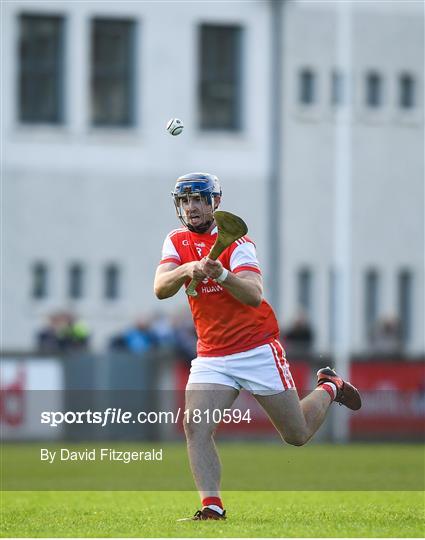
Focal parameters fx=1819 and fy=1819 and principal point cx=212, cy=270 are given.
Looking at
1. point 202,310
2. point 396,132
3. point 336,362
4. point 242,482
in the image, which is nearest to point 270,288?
point 396,132

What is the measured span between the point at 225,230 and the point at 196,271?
319 millimetres

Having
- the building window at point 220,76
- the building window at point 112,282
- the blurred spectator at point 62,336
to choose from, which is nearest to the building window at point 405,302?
the building window at point 220,76

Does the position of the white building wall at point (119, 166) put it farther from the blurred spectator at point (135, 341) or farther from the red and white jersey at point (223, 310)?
the red and white jersey at point (223, 310)

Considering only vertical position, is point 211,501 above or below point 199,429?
below

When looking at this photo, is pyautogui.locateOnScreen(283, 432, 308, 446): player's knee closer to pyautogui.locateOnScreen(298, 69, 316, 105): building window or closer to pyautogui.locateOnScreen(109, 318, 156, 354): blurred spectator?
pyautogui.locateOnScreen(109, 318, 156, 354): blurred spectator

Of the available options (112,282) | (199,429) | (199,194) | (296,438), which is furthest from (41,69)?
(199,429)

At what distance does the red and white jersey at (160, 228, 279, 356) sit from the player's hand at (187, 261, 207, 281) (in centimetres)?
32

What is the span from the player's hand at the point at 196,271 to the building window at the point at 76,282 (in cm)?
2740

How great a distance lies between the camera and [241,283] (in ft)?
37.2

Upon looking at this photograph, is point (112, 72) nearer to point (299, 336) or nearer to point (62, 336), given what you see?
point (299, 336)

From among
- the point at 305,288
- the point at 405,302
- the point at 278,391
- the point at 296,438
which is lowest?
the point at 405,302

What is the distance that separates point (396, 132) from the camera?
42.4 m

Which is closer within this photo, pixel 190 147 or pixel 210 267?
pixel 210 267

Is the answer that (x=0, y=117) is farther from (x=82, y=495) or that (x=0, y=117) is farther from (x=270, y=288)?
(x=82, y=495)
